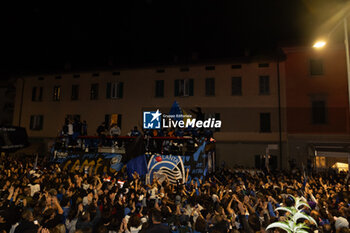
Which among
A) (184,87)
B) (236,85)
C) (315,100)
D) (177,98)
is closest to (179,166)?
(177,98)

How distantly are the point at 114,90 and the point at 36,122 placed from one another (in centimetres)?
1141

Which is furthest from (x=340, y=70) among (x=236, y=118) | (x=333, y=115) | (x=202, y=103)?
(x=202, y=103)

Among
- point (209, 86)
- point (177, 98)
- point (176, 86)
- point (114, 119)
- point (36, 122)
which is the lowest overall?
point (36, 122)

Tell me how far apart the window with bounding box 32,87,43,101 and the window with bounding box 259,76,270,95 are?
89.3 ft

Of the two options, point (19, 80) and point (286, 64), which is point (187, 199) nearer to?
point (286, 64)

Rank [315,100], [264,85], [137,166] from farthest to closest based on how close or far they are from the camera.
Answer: [264,85], [315,100], [137,166]

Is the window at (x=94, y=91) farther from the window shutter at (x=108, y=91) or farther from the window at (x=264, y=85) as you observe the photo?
the window at (x=264, y=85)

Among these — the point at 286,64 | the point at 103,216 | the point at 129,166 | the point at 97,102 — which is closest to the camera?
the point at 103,216

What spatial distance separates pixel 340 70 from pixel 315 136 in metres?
6.83

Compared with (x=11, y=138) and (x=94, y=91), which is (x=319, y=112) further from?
(x=11, y=138)

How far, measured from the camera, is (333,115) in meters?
22.1

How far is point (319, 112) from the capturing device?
22.6 metres

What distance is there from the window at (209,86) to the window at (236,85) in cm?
213

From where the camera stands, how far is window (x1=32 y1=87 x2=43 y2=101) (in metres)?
30.5
